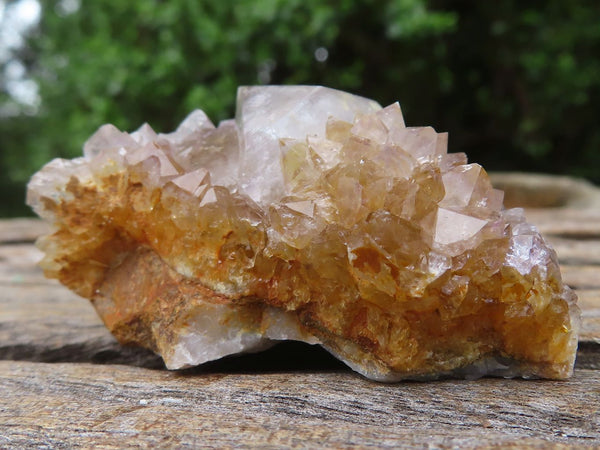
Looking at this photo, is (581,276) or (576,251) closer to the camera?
(581,276)

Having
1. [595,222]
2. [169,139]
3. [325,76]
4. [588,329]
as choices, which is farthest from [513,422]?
[325,76]

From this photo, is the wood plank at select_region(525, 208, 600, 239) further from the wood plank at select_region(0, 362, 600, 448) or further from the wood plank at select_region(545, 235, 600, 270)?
the wood plank at select_region(0, 362, 600, 448)

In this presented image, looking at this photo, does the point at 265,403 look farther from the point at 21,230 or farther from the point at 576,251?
the point at 21,230

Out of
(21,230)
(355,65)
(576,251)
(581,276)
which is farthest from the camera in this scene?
(355,65)

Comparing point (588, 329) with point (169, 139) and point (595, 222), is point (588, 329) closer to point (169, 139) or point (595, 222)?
point (169, 139)

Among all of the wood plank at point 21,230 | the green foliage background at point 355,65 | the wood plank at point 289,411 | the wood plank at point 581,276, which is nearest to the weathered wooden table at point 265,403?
the wood plank at point 289,411

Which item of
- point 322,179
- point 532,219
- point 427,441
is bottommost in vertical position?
point 427,441

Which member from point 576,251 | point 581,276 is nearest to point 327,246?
point 581,276
